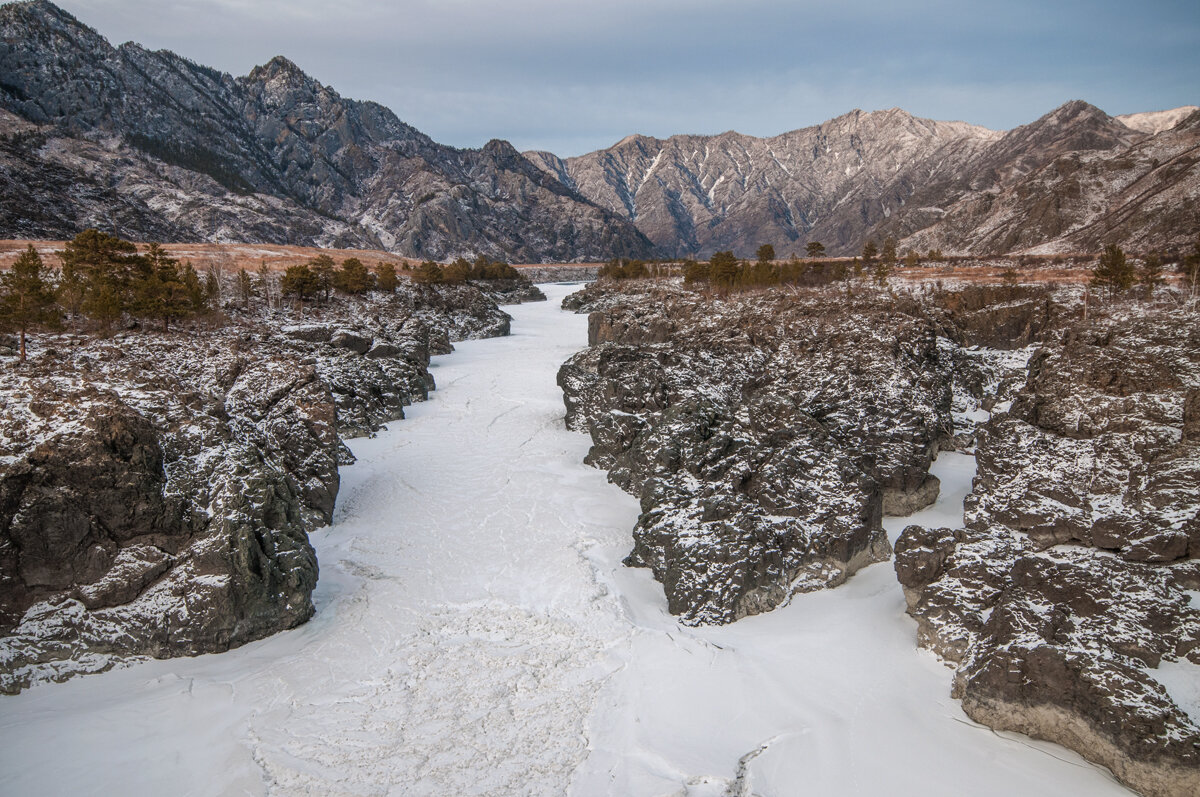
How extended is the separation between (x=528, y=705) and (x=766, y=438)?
1080 cm

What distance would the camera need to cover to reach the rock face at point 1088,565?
30.0 ft

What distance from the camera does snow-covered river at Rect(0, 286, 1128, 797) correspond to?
9.52m

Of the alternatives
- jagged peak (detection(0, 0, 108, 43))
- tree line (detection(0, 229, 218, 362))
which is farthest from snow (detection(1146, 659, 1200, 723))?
jagged peak (detection(0, 0, 108, 43))

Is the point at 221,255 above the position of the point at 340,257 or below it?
below

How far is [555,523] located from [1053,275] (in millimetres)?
63418

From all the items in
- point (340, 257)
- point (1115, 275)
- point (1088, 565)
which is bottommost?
point (1088, 565)

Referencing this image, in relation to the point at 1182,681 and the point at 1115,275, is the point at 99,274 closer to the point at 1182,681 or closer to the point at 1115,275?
the point at 1182,681

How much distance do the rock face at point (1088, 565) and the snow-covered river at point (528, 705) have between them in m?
0.74

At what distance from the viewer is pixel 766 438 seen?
61.1 feet

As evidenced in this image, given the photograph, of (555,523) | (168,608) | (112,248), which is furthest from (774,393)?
(112,248)

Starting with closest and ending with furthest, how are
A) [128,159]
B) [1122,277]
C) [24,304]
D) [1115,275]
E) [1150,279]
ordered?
[24,304]
[1122,277]
[1115,275]
[1150,279]
[128,159]

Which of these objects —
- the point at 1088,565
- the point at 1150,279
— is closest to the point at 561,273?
the point at 1150,279

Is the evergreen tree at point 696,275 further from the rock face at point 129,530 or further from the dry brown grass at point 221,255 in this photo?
the rock face at point 129,530

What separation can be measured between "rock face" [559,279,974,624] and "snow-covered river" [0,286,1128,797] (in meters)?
1.05
